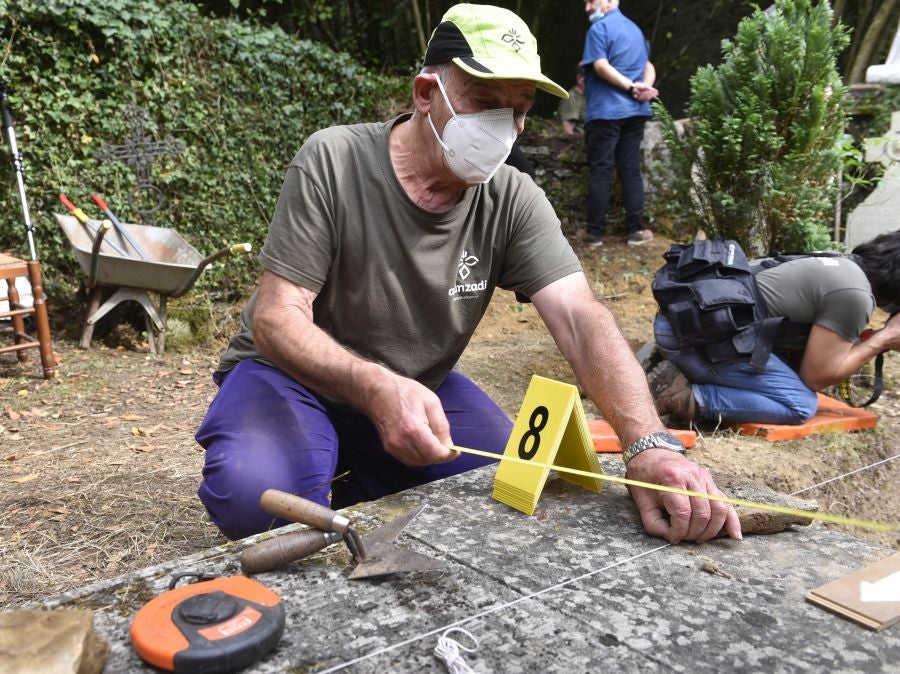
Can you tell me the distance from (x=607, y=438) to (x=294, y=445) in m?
1.99

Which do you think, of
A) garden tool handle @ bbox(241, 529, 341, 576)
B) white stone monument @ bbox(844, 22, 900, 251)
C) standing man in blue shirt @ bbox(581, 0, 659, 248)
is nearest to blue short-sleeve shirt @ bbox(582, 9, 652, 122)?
standing man in blue shirt @ bbox(581, 0, 659, 248)

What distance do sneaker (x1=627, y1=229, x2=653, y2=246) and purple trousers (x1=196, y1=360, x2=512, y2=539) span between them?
243 inches

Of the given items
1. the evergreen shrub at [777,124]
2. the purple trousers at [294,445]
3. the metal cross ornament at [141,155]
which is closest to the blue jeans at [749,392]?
the evergreen shrub at [777,124]

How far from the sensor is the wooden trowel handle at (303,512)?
1648 millimetres

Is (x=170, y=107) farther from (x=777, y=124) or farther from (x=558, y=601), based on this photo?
(x=558, y=601)

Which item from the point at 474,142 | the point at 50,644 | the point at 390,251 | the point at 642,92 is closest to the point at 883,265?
the point at 474,142

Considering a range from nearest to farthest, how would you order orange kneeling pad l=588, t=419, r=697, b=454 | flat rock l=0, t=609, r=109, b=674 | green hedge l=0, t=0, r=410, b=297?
flat rock l=0, t=609, r=109, b=674
orange kneeling pad l=588, t=419, r=697, b=454
green hedge l=0, t=0, r=410, b=297

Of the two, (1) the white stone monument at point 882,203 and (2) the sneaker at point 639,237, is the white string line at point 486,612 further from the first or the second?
(2) the sneaker at point 639,237

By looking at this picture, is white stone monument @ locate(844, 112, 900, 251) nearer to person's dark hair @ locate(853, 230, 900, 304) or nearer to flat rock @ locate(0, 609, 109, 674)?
person's dark hair @ locate(853, 230, 900, 304)

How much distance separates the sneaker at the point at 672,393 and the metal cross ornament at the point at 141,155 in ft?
14.5

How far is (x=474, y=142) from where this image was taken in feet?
8.05

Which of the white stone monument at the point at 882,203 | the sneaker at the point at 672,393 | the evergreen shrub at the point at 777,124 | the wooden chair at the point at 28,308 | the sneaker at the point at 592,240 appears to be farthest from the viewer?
the sneaker at the point at 592,240

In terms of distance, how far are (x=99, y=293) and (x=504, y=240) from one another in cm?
453

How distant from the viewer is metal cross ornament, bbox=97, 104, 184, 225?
654 centimetres
